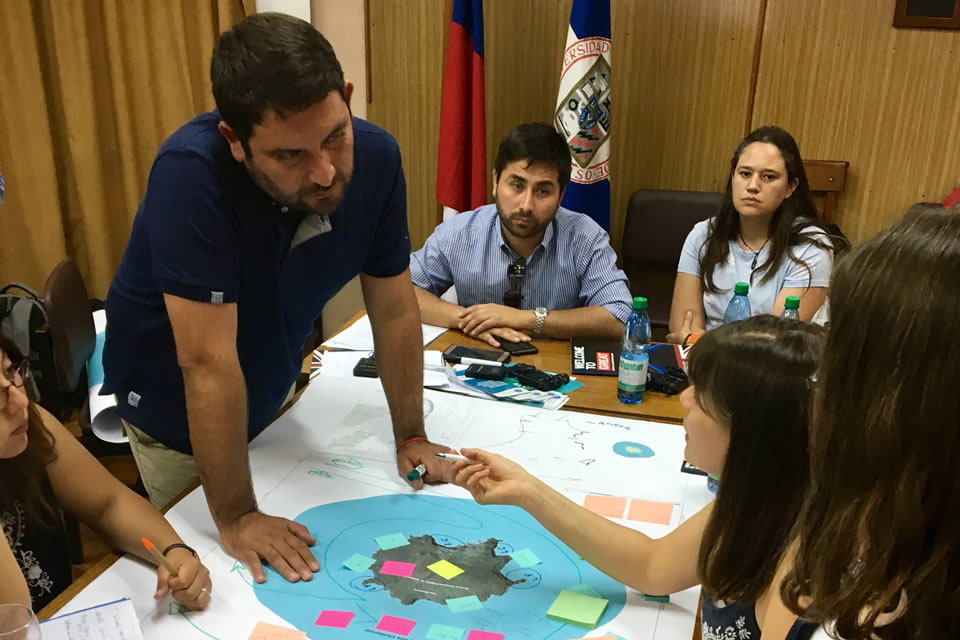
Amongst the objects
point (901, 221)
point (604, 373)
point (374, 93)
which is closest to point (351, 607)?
point (901, 221)

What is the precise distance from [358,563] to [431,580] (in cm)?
A: 12

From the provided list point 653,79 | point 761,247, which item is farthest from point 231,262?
point 653,79

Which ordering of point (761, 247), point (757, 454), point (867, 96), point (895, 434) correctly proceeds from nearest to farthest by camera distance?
1. point (895, 434)
2. point (757, 454)
3. point (761, 247)
4. point (867, 96)

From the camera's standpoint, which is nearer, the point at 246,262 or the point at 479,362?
the point at 246,262

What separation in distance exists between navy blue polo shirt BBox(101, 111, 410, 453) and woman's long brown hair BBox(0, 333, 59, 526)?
231mm

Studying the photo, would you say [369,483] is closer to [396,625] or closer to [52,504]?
[396,625]

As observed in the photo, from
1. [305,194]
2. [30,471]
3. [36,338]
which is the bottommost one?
[36,338]

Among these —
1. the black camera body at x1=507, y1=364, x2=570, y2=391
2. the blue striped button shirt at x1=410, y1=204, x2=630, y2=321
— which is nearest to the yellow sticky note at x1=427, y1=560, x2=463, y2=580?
the black camera body at x1=507, y1=364, x2=570, y2=391

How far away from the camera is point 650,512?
1310 millimetres

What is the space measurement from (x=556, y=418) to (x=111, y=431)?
140cm

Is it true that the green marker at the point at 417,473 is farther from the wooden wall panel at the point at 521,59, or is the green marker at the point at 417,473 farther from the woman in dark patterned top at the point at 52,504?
the wooden wall panel at the point at 521,59

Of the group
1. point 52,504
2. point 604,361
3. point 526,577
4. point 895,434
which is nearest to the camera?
point 895,434

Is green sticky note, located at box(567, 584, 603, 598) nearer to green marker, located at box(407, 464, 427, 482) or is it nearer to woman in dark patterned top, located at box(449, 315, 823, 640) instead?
woman in dark patterned top, located at box(449, 315, 823, 640)

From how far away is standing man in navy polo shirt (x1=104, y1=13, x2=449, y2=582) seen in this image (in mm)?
1170
